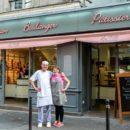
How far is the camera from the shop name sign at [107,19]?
11891mm

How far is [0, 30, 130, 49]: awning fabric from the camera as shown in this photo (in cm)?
1172

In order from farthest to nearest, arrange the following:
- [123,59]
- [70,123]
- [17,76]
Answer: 1. [17,76]
2. [123,59]
3. [70,123]

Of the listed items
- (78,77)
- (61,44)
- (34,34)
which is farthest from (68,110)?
(34,34)

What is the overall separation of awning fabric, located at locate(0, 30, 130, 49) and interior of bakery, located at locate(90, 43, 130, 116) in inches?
39.8

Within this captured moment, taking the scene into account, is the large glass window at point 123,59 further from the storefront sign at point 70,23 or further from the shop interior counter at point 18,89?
the shop interior counter at point 18,89

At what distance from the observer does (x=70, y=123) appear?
11023 mm

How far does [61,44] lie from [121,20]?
2.41 meters

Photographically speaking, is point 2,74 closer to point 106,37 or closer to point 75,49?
point 75,49

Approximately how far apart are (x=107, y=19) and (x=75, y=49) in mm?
1567

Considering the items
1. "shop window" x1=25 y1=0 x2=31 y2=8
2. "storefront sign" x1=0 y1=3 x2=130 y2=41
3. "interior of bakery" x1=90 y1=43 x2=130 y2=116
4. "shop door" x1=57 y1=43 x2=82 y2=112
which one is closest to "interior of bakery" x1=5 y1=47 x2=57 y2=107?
"storefront sign" x1=0 y1=3 x2=130 y2=41

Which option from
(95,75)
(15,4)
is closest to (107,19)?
(95,75)

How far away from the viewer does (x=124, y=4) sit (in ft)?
39.0

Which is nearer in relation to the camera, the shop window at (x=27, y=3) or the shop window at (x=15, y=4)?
the shop window at (x=27, y=3)

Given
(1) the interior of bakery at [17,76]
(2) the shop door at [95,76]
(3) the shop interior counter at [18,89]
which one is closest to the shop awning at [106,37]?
(2) the shop door at [95,76]
